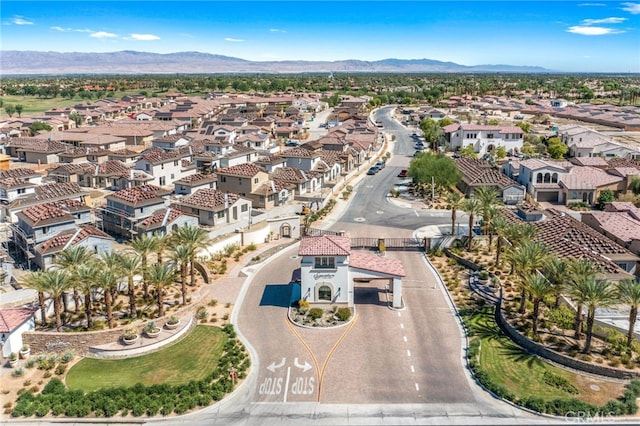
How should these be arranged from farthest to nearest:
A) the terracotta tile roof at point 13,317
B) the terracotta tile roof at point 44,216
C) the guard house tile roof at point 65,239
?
the terracotta tile roof at point 44,216
the guard house tile roof at point 65,239
the terracotta tile roof at point 13,317

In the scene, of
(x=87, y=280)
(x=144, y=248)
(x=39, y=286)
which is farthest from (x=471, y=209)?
(x=39, y=286)

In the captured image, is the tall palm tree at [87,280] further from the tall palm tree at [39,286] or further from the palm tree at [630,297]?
the palm tree at [630,297]

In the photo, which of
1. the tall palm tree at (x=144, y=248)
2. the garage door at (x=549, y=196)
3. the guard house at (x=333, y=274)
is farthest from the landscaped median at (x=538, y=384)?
the garage door at (x=549, y=196)

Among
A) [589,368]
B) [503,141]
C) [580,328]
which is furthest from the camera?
[503,141]

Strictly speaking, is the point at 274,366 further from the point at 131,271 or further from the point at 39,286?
the point at 39,286

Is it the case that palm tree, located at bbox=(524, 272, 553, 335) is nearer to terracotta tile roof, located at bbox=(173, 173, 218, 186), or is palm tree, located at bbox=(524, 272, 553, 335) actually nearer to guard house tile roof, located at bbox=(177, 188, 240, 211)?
guard house tile roof, located at bbox=(177, 188, 240, 211)

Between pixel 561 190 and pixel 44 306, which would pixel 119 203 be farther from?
pixel 561 190

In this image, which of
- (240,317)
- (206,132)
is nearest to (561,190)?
(240,317)

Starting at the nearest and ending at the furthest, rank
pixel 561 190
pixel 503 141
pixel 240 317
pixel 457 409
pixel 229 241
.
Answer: pixel 457 409 → pixel 240 317 → pixel 229 241 → pixel 561 190 → pixel 503 141
